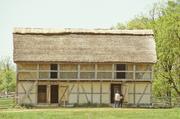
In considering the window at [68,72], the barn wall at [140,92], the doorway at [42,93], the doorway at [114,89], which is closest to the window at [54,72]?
the window at [68,72]

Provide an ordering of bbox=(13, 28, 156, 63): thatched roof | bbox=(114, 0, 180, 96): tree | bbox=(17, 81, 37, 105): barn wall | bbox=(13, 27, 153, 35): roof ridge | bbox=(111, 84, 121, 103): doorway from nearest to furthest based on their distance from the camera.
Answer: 1. bbox=(17, 81, 37, 105): barn wall
2. bbox=(13, 28, 156, 63): thatched roof
3. bbox=(111, 84, 121, 103): doorway
4. bbox=(13, 27, 153, 35): roof ridge
5. bbox=(114, 0, 180, 96): tree

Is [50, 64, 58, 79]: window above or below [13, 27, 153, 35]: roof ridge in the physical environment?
below

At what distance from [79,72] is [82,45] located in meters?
2.94

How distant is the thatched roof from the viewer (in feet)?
174

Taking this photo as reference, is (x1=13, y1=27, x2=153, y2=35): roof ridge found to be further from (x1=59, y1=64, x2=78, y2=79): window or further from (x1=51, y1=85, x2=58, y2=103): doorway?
(x1=51, y1=85, x2=58, y2=103): doorway

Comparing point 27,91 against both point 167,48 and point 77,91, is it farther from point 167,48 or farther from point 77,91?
point 167,48

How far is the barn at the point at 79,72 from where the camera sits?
52969mm

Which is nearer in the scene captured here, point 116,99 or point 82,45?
point 116,99

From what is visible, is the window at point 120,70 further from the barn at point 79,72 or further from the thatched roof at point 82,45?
the thatched roof at point 82,45

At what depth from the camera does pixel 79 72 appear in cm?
5334

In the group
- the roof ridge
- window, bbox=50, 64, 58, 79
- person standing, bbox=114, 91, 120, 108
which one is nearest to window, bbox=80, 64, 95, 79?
window, bbox=50, 64, 58, 79

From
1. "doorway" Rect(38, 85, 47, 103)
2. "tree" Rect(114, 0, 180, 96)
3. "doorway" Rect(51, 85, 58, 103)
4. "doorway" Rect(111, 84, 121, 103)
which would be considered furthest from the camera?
"tree" Rect(114, 0, 180, 96)

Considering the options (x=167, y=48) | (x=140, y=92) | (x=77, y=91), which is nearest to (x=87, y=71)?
(x=77, y=91)

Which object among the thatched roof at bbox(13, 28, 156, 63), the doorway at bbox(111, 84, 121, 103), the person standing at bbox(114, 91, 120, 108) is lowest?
the person standing at bbox(114, 91, 120, 108)
